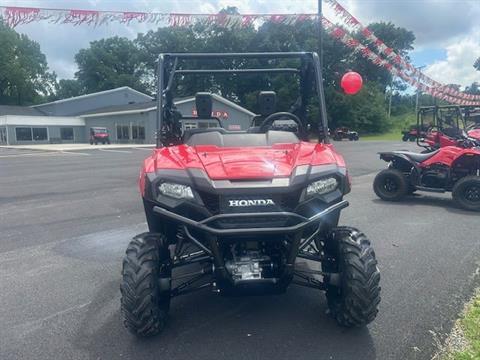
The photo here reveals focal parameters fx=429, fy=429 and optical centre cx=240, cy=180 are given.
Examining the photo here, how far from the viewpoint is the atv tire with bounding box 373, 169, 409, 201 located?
8273 millimetres

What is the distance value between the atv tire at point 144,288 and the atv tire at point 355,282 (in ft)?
3.80

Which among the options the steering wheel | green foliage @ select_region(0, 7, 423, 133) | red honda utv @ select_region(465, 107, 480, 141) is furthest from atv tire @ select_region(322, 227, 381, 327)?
green foliage @ select_region(0, 7, 423, 133)

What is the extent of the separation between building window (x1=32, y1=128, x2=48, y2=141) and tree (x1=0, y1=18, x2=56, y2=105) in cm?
2703

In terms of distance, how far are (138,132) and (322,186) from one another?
36.6 meters

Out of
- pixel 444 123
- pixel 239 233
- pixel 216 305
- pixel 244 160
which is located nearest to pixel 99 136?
pixel 444 123

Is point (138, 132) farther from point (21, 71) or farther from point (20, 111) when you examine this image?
point (21, 71)

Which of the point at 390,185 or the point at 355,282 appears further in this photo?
the point at 390,185

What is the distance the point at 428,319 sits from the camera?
3.20 metres

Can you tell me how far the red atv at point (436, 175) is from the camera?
7.53 meters

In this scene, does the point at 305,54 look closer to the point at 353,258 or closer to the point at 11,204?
the point at 353,258

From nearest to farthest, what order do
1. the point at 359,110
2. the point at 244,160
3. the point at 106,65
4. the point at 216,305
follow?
the point at 244,160, the point at 216,305, the point at 359,110, the point at 106,65

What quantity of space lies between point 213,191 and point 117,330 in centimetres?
129

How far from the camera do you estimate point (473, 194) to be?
24.5 ft

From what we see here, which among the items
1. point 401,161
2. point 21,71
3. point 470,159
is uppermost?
point 21,71
